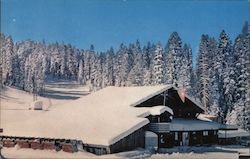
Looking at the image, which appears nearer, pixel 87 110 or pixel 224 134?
pixel 87 110

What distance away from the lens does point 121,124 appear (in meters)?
26.2

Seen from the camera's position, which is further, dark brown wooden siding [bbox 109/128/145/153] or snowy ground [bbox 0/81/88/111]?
snowy ground [bbox 0/81/88/111]

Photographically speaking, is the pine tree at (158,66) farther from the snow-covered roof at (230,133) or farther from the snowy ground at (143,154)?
the snowy ground at (143,154)

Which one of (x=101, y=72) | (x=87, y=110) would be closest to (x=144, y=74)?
(x=101, y=72)

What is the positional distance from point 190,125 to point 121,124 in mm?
8020

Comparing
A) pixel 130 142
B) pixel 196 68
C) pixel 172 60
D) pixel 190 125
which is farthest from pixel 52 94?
pixel 130 142

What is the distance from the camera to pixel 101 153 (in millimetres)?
24031

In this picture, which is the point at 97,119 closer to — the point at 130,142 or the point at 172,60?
the point at 130,142

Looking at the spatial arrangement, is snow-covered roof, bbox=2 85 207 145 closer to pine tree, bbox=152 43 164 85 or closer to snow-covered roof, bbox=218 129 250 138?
snow-covered roof, bbox=218 129 250 138

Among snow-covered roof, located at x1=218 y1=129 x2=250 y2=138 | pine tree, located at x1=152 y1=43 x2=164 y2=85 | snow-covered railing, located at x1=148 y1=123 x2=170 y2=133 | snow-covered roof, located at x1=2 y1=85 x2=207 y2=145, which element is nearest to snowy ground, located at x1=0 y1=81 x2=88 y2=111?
pine tree, located at x1=152 y1=43 x2=164 y2=85

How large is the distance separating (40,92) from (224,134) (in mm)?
47800

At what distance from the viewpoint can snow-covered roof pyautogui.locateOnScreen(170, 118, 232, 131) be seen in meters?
31.5

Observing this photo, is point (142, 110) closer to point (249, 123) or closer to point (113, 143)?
point (113, 143)

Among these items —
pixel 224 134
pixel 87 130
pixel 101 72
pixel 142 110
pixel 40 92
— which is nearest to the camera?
pixel 87 130
